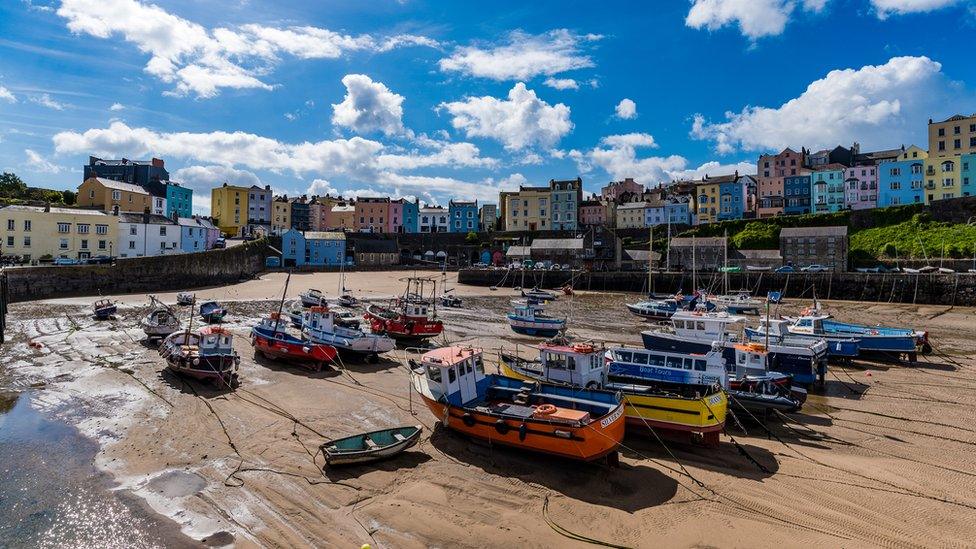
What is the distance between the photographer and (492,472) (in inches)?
463

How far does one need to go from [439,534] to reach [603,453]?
14.9 feet

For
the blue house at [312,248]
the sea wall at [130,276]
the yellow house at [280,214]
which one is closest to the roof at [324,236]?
the blue house at [312,248]

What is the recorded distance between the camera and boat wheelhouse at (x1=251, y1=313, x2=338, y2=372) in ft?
69.4

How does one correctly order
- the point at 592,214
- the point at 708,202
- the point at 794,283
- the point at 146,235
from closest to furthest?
the point at 794,283 → the point at 146,235 → the point at 708,202 → the point at 592,214

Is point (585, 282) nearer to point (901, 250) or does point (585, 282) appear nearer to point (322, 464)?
point (901, 250)

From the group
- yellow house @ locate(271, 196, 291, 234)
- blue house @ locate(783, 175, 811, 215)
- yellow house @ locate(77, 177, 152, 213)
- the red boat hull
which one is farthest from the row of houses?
blue house @ locate(783, 175, 811, 215)

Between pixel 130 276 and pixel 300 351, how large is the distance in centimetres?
3448

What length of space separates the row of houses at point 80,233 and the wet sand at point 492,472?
123 feet

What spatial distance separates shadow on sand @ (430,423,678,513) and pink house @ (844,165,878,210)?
84.1 m

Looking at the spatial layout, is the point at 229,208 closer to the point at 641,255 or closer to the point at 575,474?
the point at 641,255

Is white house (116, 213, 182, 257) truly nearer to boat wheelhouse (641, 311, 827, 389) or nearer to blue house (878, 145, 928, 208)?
boat wheelhouse (641, 311, 827, 389)

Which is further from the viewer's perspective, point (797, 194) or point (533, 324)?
point (797, 194)

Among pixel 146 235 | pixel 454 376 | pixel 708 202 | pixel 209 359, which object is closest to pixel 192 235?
pixel 146 235

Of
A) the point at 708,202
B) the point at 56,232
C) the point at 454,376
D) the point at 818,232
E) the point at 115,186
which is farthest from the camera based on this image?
the point at 708,202
